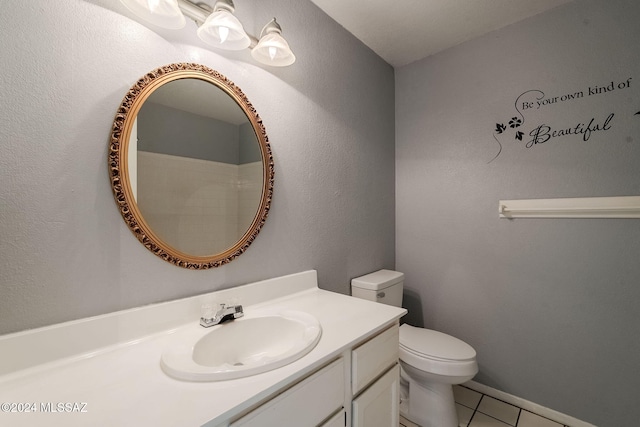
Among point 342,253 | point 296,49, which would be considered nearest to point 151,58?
point 296,49

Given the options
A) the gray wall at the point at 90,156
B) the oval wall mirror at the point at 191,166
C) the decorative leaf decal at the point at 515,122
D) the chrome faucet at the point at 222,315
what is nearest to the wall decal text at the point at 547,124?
the decorative leaf decal at the point at 515,122

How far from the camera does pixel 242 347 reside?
1.03m

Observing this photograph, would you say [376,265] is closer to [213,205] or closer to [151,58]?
[213,205]

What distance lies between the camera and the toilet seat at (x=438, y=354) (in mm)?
1388

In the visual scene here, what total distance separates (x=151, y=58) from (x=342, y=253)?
4.36 ft

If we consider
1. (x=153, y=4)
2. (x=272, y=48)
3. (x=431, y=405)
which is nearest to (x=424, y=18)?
(x=272, y=48)

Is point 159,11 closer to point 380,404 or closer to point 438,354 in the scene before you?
point 380,404

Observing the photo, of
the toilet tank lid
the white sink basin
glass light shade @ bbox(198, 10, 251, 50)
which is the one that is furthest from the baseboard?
glass light shade @ bbox(198, 10, 251, 50)

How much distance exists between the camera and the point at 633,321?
1.36 metres

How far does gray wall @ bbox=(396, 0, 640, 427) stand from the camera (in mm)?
1396

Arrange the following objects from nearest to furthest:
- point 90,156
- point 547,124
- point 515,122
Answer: point 90,156 → point 547,124 → point 515,122

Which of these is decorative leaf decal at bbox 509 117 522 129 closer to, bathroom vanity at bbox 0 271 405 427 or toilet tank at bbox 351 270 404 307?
toilet tank at bbox 351 270 404 307

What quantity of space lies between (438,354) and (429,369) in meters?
0.09

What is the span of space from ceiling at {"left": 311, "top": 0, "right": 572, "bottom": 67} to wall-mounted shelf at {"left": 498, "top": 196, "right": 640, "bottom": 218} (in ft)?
3.71
